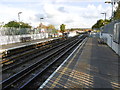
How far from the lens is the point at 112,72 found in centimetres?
759

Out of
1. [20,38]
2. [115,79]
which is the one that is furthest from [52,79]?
[20,38]

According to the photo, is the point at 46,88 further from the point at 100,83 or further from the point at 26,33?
the point at 26,33

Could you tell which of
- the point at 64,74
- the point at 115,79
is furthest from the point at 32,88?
the point at 115,79

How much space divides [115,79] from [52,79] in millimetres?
3349

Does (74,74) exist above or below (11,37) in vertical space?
below

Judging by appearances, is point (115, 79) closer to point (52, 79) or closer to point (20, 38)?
point (52, 79)

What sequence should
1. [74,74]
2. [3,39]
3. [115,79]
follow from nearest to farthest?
[115,79] → [74,74] → [3,39]

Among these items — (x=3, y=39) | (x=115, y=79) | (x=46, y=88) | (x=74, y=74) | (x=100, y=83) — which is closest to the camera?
(x=46, y=88)

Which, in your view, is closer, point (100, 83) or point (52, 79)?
point (100, 83)

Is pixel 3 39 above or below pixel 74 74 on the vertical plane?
above

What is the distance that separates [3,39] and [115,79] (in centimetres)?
2472

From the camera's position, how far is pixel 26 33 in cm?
3600

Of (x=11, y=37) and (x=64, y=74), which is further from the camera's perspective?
(x=11, y=37)

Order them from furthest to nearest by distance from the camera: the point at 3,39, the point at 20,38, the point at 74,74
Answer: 1. the point at 20,38
2. the point at 3,39
3. the point at 74,74
